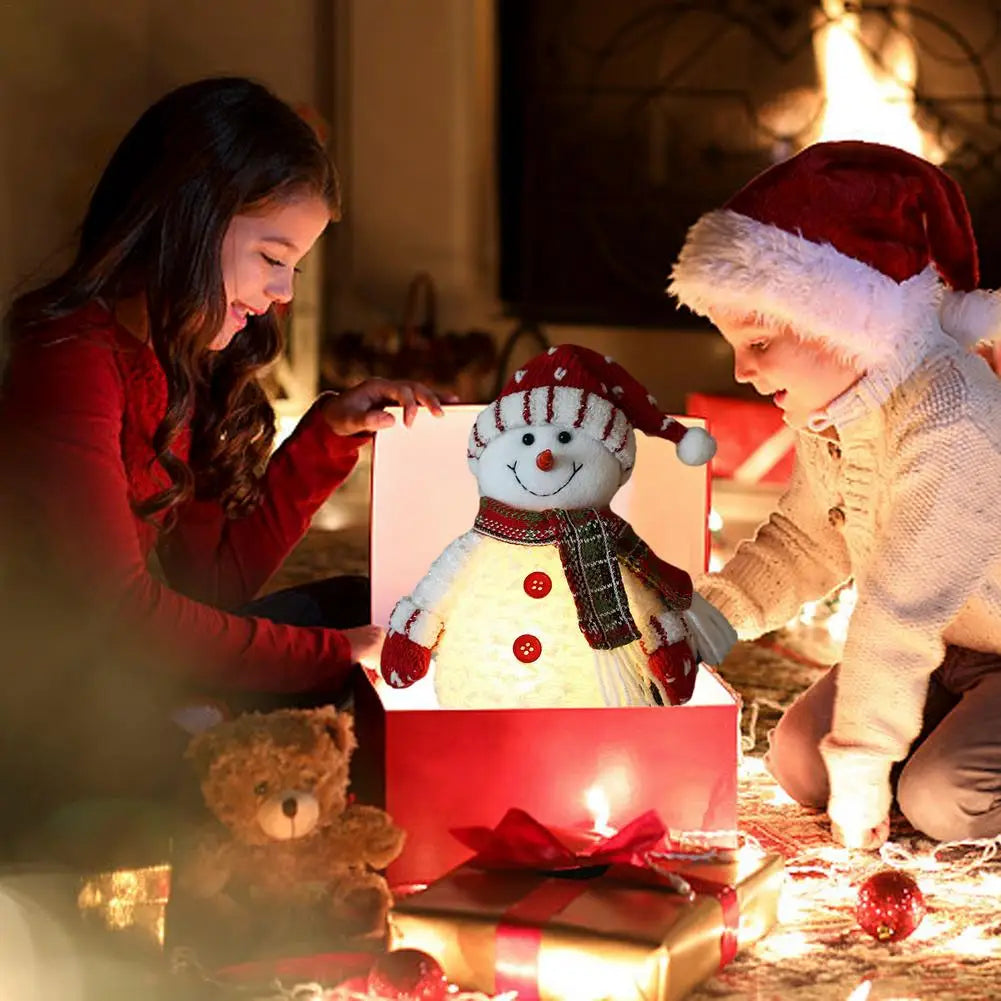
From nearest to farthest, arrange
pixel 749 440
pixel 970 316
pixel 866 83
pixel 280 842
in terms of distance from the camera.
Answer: pixel 280 842, pixel 970 316, pixel 749 440, pixel 866 83

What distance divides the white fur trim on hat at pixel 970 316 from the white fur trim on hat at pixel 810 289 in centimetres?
4

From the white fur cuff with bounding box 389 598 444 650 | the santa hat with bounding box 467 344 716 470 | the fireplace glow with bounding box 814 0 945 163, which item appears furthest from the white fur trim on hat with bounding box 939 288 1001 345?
the fireplace glow with bounding box 814 0 945 163

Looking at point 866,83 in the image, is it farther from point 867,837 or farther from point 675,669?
point 675,669

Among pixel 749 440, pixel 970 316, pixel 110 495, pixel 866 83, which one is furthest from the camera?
pixel 866 83

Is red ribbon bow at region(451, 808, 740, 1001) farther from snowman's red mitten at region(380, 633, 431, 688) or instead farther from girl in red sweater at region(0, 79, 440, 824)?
girl in red sweater at region(0, 79, 440, 824)

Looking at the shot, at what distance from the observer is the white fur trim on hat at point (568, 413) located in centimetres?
127

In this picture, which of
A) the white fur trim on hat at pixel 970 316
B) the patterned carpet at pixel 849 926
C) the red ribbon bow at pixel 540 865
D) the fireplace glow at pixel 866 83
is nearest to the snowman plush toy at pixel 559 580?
the red ribbon bow at pixel 540 865

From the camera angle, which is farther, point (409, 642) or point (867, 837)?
point (867, 837)

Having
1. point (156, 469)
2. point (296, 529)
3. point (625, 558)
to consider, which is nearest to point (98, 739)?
point (156, 469)

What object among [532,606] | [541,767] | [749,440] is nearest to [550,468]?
[532,606]

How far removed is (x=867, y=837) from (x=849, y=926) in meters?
0.15

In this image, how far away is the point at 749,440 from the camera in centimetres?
296

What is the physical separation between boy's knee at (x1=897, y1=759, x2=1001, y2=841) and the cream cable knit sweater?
0.05 metres

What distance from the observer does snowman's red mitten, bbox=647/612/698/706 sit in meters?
1.29
